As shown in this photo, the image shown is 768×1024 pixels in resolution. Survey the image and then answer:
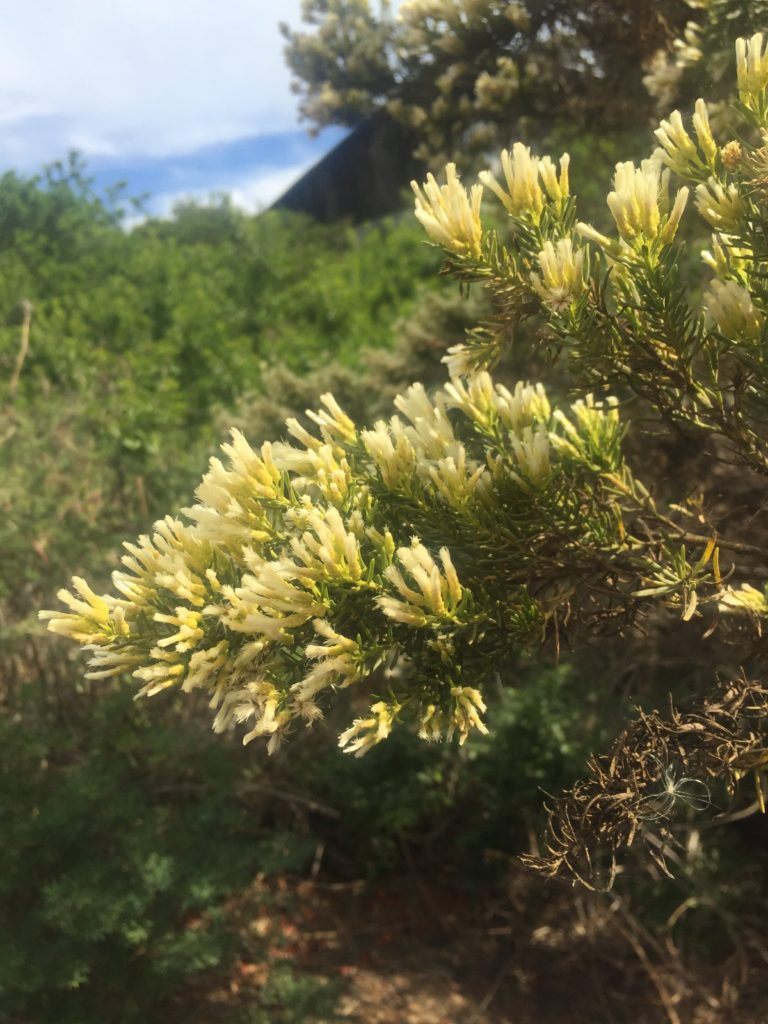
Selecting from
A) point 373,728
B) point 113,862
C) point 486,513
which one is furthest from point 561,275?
point 113,862

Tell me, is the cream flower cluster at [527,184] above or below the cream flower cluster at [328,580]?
above

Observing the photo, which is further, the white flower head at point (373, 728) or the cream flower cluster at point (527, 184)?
the cream flower cluster at point (527, 184)

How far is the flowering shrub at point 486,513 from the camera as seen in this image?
1708 millimetres

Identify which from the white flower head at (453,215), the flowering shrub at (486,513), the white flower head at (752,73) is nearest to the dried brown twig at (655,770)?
the flowering shrub at (486,513)

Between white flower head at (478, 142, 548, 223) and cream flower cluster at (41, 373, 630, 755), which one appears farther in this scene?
white flower head at (478, 142, 548, 223)

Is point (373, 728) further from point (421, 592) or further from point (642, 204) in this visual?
point (642, 204)

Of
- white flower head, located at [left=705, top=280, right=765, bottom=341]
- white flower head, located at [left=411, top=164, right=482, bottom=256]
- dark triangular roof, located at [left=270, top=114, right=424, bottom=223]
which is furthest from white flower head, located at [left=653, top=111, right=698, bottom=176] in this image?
dark triangular roof, located at [left=270, top=114, right=424, bottom=223]

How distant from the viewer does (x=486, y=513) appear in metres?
1.86

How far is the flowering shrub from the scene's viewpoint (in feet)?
5.60

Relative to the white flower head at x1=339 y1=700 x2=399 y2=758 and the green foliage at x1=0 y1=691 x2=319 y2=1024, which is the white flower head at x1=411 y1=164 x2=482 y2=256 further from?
the green foliage at x1=0 y1=691 x2=319 y2=1024

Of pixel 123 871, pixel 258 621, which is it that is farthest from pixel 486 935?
pixel 258 621

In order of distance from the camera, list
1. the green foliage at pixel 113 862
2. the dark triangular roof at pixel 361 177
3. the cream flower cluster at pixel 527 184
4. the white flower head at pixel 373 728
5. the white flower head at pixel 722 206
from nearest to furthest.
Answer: the white flower head at pixel 373 728 < the white flower head at pixel 722 206 < the cream flower cluster at pixel 527 184 < the green foliage at pixel 113 862 < the dark triangular roof at pixel 361 177

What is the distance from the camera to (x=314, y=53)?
5.09 metres

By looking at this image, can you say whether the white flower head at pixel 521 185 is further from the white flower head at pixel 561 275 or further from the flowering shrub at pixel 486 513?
the white flower head at pixel 561 275
